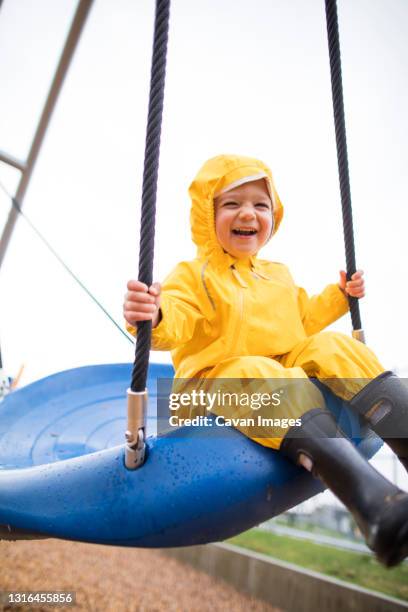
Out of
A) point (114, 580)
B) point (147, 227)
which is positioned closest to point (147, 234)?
point (147, 227)

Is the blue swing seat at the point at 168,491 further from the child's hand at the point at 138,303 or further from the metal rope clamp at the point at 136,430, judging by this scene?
the child's hand at the point at 138,303

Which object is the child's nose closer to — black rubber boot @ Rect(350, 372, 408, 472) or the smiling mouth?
the smiling mouth

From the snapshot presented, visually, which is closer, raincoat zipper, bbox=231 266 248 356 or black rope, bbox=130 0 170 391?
black rope, bbox=130 0 170 391

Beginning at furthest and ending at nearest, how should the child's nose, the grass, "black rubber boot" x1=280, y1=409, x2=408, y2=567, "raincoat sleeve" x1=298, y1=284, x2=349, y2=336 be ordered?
1. the grass
2. "raincoat sleeve" x1=298, y1=284, x2=349, y2=336
3. the child's nose
4. "black rubber boot" x1=280, y1=409, x2=408, y2=567

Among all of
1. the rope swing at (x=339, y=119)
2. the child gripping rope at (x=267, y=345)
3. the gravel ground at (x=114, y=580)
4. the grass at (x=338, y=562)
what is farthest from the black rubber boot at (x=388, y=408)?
the grass at (x=338, y=562)

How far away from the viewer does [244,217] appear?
76 cm

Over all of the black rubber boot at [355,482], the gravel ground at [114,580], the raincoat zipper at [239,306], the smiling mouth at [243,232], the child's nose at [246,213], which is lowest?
the gravel ground at [114,580]

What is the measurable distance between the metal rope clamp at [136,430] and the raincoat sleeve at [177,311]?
0.11 meters

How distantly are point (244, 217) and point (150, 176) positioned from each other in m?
0.25

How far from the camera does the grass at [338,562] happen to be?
11.3ft

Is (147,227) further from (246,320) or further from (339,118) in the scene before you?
(339,118)

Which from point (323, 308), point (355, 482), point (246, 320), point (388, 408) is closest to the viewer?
point (355, 482)

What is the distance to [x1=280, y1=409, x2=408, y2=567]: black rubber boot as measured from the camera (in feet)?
1.29

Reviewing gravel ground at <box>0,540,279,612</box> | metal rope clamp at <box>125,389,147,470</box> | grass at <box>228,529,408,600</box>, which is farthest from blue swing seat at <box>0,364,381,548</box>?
grass at <box>228,529,408,600</box>
